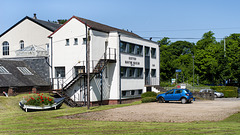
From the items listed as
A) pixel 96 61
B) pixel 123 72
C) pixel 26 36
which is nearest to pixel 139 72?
pixel 123 72

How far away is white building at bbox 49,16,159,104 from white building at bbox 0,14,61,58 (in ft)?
18.0

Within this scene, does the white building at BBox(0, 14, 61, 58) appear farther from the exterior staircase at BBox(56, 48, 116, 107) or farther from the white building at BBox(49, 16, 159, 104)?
the exterior staircase at BBox(56, 48, 116, 107)

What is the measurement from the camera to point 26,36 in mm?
42406

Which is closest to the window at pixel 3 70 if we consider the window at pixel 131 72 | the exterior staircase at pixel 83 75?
the exterior staircase at pixel 83 75

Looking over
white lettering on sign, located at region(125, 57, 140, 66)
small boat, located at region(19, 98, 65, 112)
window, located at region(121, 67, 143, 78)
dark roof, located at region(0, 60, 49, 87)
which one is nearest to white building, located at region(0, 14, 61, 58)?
dark roof, located at region(0, 60, 49, 87)

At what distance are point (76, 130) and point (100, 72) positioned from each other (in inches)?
718

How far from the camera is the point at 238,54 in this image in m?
57.6

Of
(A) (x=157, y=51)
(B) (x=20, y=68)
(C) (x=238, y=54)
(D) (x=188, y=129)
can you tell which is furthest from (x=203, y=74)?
(D) (x=188, y=129)

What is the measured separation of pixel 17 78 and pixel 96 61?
27.9 feet

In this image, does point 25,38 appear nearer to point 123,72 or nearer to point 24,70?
point 24,70

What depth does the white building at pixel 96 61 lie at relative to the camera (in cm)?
3231

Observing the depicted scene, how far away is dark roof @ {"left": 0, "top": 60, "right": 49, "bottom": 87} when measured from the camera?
30.1m

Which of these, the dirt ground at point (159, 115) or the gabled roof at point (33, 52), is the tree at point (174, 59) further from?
the dirt ground at point (159, 115)

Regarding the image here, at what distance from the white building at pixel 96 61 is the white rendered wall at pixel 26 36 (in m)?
6.07
